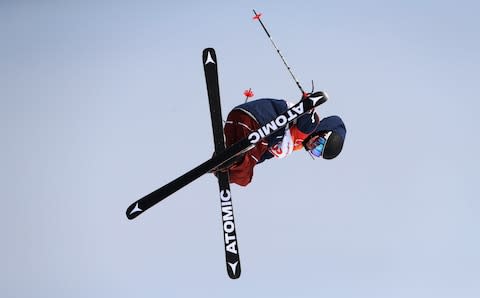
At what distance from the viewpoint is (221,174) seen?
2316 millimetres

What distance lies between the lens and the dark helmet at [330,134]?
2.42m

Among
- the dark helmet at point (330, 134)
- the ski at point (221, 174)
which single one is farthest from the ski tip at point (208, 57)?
the dark helmet at point (330, 134)

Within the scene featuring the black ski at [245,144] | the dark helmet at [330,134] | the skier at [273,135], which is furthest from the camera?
the dark helmet at [330,134]

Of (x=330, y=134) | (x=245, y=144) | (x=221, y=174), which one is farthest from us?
(x=330, y=134)

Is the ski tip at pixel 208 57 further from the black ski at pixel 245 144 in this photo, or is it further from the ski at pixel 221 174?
the black ski at pixel 245 144

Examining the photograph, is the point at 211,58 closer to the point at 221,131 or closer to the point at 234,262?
the point at 221,131

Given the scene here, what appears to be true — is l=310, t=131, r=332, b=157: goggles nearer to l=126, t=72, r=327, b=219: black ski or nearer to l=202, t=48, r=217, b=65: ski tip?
l=126, t=72, r=327, b=219: black ski

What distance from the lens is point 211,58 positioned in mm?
2252

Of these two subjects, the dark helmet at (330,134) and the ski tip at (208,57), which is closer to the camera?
the ski tip at (208,57)

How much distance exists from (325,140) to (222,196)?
0.46 metres

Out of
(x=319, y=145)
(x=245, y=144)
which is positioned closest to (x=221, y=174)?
(x=245, y=144)

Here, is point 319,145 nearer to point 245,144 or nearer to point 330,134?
point 330,134

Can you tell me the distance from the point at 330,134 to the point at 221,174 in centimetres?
46

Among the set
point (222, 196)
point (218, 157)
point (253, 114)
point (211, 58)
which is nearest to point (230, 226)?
point (222, 196)
